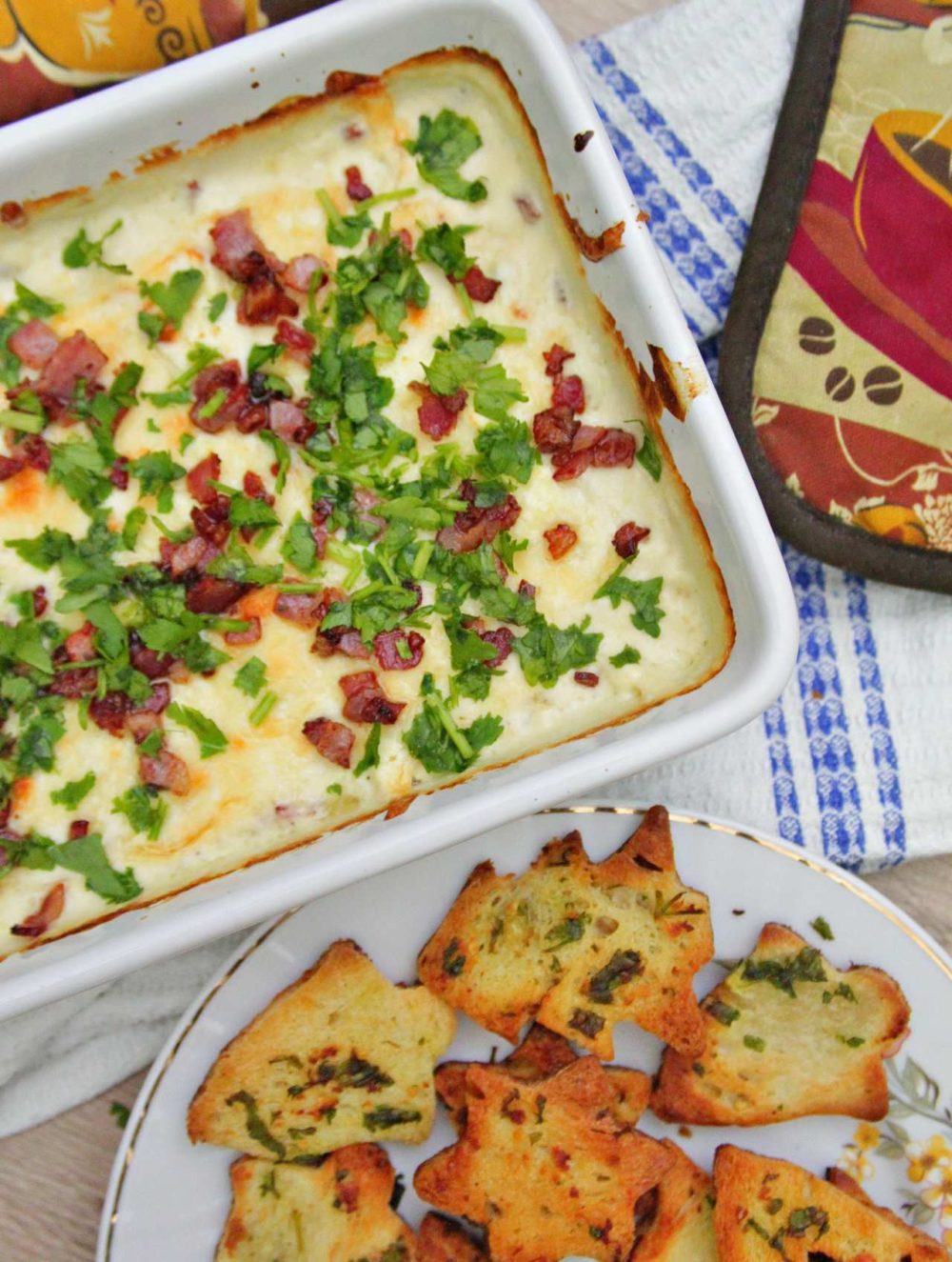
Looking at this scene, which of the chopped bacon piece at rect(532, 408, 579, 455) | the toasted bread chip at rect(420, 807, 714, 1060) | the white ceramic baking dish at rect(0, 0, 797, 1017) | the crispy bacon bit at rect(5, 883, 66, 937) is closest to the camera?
the white ceramic baking dish at rect(0, 0, 797, 1017)

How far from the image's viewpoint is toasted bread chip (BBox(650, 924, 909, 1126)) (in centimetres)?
193

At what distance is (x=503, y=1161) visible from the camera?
190cm

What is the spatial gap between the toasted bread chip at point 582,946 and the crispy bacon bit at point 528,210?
3.17ft

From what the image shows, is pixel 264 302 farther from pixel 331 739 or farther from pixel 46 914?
pixel 46 914

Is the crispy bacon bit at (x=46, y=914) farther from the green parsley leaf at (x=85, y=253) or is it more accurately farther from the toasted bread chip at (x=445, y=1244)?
the toasted bread chip at (x=445, y=1244)

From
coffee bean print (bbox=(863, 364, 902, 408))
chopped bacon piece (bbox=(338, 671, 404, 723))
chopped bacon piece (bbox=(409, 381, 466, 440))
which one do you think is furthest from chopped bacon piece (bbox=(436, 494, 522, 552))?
coffee bean print (bbox=(863, 364, 902, 408))

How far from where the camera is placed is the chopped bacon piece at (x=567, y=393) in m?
1.79

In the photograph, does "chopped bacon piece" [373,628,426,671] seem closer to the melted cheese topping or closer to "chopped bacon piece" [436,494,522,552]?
the melted cheese topping

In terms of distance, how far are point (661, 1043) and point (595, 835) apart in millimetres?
397

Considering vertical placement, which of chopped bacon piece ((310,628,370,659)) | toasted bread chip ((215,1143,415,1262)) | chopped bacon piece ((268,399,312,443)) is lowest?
toasted bread chip ((215,1143,415,1262))

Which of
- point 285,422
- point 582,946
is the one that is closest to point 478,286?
point 285,422

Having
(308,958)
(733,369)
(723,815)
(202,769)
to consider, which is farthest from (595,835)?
(733,369)

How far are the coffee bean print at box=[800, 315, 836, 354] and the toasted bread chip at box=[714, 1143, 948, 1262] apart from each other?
138 cm

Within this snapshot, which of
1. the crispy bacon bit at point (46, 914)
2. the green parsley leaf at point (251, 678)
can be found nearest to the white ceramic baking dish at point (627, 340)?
the crispy bacon bit at point (46, 914)
